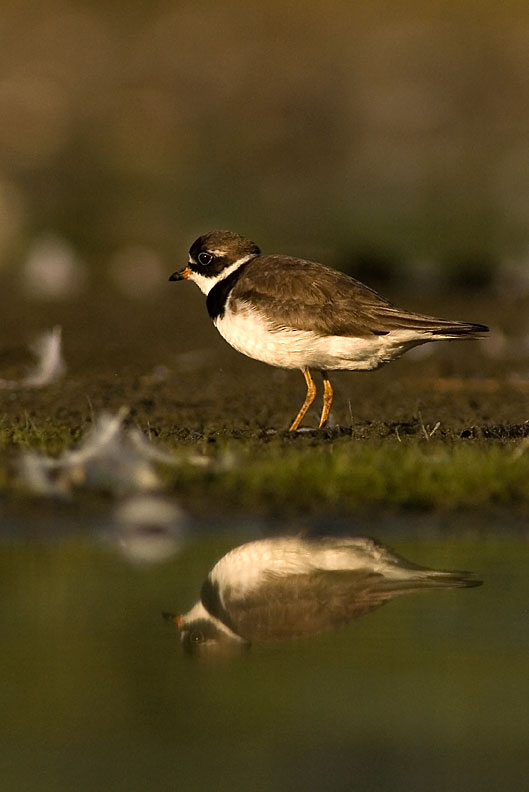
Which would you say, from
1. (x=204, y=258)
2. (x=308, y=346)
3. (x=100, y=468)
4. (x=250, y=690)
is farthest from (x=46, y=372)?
(x=250, y=690)

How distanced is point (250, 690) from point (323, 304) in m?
4.65

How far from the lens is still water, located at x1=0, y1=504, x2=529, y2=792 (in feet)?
14.8

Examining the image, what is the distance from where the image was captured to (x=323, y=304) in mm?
9578

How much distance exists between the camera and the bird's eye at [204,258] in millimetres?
10484

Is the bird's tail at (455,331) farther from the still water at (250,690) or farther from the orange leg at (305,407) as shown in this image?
the still water at (250,690)

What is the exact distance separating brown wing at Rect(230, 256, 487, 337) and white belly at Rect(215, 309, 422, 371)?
0.05 m

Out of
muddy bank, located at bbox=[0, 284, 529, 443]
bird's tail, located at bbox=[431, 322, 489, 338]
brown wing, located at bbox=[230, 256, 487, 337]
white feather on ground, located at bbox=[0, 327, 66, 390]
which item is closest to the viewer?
bird's tail, located at bbox=[431, 322, 489, 338]

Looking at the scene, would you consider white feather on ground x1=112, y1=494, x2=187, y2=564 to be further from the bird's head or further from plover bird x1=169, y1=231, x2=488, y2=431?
the bird's head

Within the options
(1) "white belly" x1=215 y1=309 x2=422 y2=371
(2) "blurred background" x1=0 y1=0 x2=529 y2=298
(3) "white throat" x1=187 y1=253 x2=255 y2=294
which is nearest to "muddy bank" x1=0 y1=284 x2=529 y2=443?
(1) "white belly" x1=215 y1=309 x2=422 y2=371

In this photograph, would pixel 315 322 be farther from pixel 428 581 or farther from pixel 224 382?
pixel 428 581

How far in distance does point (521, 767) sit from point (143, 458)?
3640mm

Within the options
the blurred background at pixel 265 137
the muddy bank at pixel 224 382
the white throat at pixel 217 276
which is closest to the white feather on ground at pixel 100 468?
the muddy bank at pixel 224 382

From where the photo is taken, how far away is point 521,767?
15.0ft

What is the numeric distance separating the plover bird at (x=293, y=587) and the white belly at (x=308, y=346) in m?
2.57
